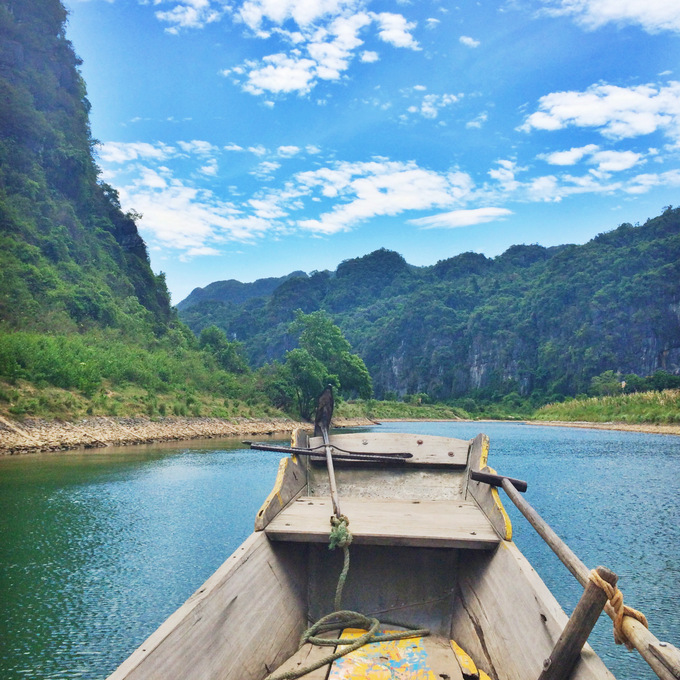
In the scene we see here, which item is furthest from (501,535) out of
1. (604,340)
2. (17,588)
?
(604,340)

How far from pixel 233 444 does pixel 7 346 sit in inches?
356

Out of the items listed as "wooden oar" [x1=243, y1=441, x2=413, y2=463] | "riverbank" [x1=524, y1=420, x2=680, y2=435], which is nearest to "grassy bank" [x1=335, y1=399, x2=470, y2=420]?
"riverbank" [x1=524, y1=420, x2=680, y2=435]

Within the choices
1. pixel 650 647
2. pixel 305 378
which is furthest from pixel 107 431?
pixel 650 647

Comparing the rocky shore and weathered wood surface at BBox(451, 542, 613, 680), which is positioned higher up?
weathered wood surface at BBox(451, 542, 613, 680)

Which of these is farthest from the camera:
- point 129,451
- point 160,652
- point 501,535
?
point 129,451

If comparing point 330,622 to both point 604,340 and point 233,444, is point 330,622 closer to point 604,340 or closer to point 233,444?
point 233,444

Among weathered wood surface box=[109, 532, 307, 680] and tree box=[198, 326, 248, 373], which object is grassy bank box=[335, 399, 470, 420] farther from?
weathered wood surface box=[109, 532, 307, 680]

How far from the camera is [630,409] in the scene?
4038 centimetres

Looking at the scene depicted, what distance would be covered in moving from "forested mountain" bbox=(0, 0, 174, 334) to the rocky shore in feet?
22.9

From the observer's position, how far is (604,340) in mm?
90562

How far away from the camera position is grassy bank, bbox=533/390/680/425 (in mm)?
34484

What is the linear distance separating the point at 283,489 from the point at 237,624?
152 centimetres

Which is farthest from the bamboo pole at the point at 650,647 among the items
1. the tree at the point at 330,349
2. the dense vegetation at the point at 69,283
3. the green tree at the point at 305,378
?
the tree at the point at 330,349

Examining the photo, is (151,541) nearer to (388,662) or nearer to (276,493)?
(276,493)
